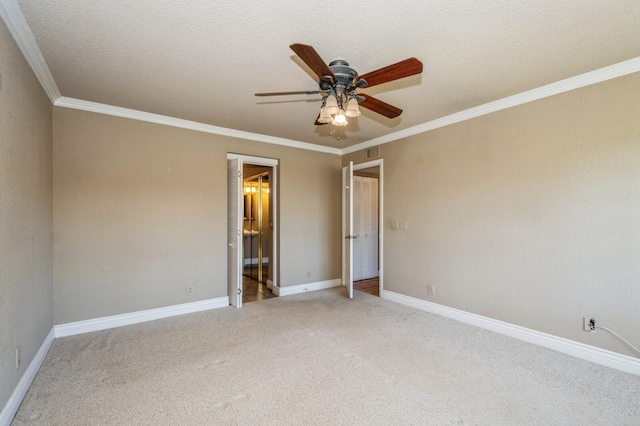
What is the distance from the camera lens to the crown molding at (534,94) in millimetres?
2529

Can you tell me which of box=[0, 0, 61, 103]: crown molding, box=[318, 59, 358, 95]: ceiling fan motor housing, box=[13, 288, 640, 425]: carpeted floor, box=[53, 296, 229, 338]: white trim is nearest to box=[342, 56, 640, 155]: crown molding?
box=[318, 59, 358, 95]: ceiling fan motor housing

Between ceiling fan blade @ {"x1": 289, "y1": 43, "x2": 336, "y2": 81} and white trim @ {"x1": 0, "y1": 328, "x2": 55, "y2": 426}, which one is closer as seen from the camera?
ceiling fan blade @ {"x1": 289, "y1": 43, "x2": 336, "y2": 81}

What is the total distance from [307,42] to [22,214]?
2.48 m

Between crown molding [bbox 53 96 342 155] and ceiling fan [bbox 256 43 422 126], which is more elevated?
crown molding [bbox 53 96 342 155]

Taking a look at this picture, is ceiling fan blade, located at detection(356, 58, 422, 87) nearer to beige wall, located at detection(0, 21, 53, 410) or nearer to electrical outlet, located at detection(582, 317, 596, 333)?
beige wall, located at detection(0, 21, 53, 410)

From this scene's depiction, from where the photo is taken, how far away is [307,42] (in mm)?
2201

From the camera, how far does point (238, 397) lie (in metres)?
2.18

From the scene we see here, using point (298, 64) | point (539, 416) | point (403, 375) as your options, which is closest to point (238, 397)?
point (403, 375)

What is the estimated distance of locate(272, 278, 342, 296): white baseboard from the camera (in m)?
4.96

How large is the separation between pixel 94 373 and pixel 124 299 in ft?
4.02

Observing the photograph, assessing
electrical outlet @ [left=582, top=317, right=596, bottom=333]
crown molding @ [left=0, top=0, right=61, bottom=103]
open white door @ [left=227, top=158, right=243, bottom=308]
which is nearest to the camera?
crown molding @ [left=0, top=0, right=61, bottom=103]

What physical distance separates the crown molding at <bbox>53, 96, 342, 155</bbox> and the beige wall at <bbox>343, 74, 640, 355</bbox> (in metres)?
1.98

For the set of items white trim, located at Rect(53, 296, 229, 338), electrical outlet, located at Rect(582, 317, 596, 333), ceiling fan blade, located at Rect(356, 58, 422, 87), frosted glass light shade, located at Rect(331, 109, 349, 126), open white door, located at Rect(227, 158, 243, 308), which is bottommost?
white trim, located at Rect(53, 296, 229, 338)

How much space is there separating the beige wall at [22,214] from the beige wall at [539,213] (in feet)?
13.4
